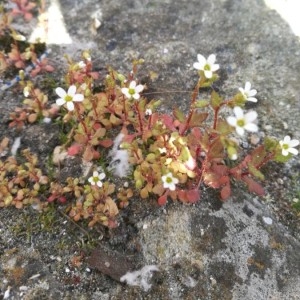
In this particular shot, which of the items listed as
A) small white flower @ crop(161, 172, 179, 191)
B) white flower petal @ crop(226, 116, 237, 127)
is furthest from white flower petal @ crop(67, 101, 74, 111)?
white flower petal @ crop(226, 116, 237, 127)

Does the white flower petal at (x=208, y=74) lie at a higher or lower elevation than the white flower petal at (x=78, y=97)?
higher

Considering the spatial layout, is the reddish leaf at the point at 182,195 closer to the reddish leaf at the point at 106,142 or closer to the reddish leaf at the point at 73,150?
the reddish leaf at the point at 106,142

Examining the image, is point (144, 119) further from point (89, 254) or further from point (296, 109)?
point (296, 109)

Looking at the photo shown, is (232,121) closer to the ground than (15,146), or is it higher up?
higher up

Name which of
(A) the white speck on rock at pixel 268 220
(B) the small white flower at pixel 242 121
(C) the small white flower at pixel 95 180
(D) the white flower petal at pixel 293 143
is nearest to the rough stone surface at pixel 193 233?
(A) the white speck on rock at pixel 268 220

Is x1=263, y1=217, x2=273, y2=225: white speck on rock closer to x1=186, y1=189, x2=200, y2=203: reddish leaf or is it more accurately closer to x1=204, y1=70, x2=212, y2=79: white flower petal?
x1=186, y1=189, x2=200, y2=203: reddish leaf

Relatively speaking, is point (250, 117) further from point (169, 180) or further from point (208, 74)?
point (169, 180)

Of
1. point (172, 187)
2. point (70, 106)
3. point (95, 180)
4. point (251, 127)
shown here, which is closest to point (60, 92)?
point (70, 106)
